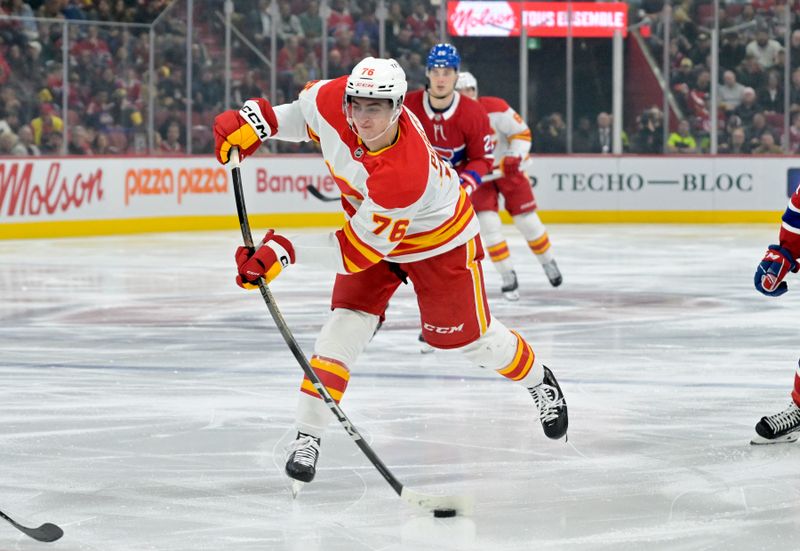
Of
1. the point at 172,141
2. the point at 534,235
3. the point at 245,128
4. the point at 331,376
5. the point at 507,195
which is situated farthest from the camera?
the point at 172,141

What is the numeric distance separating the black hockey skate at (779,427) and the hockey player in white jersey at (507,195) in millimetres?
3448

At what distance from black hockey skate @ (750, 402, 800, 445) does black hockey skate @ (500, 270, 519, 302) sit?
352cm

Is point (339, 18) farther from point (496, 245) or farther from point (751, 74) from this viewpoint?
point (496, 245)

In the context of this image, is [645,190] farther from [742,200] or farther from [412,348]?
[412,348]

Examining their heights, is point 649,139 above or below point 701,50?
below

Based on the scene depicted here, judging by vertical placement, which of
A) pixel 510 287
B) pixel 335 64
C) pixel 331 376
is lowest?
pixel 510 287

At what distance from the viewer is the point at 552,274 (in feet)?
25.9

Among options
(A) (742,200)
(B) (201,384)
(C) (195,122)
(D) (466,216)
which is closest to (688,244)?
(A) (742,200)

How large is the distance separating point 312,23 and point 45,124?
121 inches

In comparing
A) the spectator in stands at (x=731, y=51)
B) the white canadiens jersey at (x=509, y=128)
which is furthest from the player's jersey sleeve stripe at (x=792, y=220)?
the spectator in stands at (x=731, y=51)

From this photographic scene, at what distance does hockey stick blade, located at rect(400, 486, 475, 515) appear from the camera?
314 centimetres

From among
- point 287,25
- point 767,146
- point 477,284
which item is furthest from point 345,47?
point 477,284

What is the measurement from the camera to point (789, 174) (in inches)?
524

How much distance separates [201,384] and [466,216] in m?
1.58
